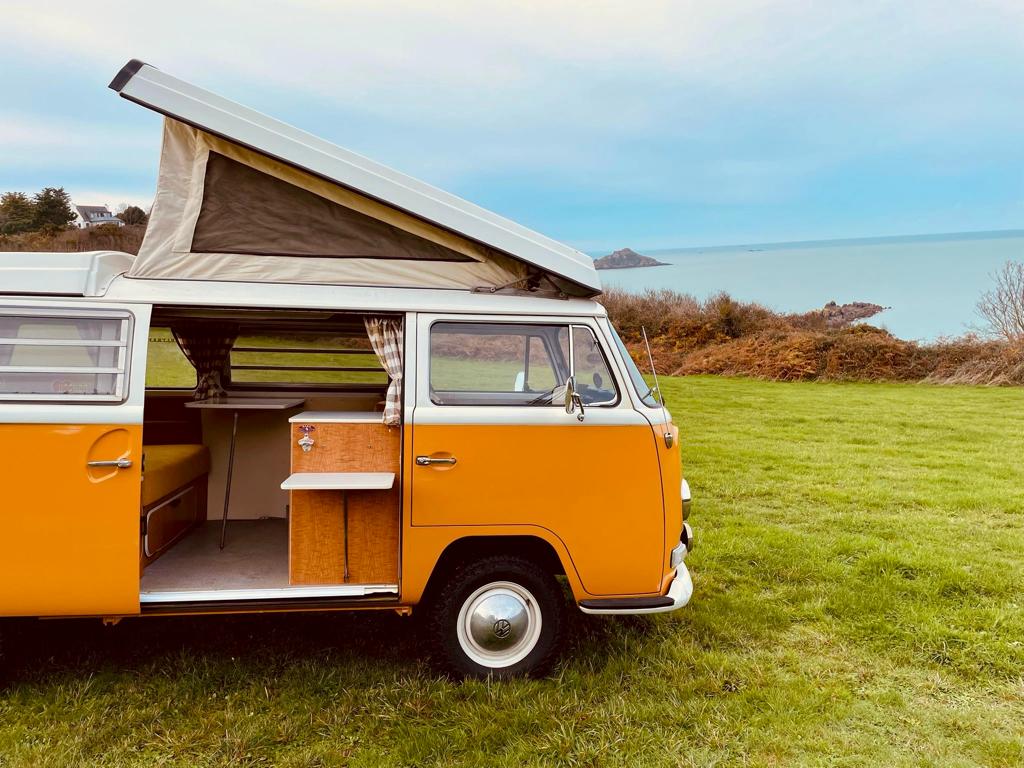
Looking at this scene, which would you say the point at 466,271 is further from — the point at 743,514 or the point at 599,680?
the point at 743,514

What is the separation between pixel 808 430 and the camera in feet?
45.1

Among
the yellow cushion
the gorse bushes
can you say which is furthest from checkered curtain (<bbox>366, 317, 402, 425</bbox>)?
the gorse bushes

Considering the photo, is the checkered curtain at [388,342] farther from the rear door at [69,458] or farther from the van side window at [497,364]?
the rear door at [69,458]

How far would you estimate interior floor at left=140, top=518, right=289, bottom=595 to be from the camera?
4.56m

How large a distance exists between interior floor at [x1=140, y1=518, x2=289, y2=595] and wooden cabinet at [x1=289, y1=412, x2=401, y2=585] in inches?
11.2

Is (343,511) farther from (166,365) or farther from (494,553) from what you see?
(166,365)

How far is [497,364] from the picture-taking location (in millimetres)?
4746

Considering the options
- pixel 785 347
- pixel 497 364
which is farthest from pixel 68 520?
pixel 785 347

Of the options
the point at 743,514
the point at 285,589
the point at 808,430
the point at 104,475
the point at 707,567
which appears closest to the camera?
the point at 104,475

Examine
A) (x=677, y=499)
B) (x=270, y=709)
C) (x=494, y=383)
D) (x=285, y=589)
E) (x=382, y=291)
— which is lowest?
(x=270, y=709)

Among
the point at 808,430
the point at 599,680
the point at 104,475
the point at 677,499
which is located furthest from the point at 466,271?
the point at 808,430

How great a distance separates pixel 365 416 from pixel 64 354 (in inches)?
63.1

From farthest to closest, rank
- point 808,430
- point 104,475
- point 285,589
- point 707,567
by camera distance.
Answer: point 808,430 < point 707,567 < point 285,589 < point 104,475

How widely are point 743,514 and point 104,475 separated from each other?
6.52 metres
